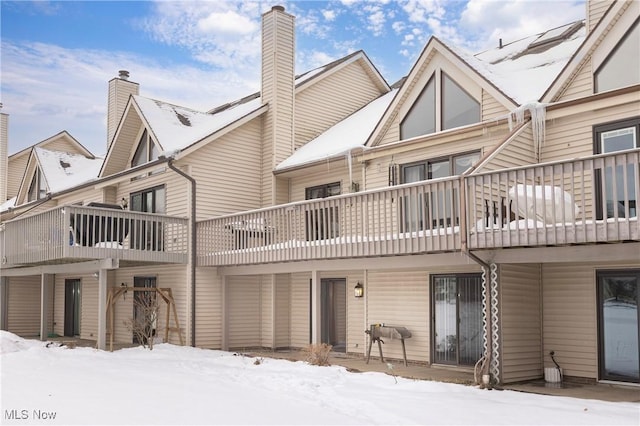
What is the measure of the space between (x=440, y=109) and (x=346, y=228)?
3.32m

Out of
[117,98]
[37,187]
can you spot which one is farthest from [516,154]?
[37,187]

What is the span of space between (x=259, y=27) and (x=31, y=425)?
15.2 meters

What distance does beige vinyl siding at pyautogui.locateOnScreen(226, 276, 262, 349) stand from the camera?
58.7 ft

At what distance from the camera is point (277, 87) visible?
19.3 meters

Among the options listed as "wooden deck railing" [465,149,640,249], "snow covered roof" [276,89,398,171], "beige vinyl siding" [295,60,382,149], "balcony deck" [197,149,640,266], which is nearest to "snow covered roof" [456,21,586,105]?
"balcony deck" [197,149,640,266]

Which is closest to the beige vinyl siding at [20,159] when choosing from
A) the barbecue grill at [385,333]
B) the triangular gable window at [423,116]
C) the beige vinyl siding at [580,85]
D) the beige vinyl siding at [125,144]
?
the beige vinyl siding at [125,144]

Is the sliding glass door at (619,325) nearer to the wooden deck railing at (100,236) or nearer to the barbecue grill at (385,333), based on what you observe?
the barbecue grill at (385,333)

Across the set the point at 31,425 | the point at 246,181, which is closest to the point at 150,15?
the point at 246,181

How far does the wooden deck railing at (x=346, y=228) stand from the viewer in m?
11.6

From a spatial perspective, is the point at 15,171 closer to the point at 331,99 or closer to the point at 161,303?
the point at 161,303

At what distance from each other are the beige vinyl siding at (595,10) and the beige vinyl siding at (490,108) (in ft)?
7.27

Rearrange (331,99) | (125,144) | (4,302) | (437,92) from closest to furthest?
(437,92)
(125,144)
(331,99)
(4,302)

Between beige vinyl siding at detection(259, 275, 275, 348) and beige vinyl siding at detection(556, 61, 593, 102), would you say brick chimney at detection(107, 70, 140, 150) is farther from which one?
beige vinyl siding at detection(556, 61, 593, 102)

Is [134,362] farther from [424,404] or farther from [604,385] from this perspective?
[604,385]
